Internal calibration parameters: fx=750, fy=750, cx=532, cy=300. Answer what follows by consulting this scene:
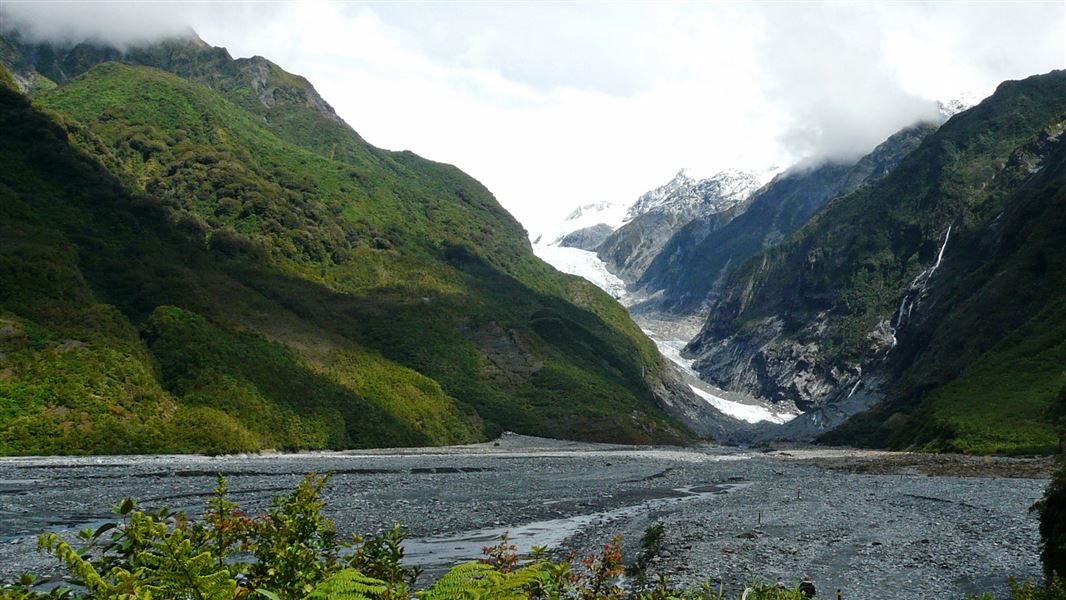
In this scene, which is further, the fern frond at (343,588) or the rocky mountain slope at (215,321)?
the rocky mountain slope at (215,321)

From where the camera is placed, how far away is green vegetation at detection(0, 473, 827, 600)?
15.5ft

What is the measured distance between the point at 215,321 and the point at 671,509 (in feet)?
265

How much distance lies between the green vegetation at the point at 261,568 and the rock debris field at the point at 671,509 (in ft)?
43.2

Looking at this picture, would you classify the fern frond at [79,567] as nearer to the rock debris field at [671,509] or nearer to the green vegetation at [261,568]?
the green vegetation at [261,568]

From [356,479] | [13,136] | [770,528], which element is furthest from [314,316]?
[770,528]

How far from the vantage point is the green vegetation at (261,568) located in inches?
187

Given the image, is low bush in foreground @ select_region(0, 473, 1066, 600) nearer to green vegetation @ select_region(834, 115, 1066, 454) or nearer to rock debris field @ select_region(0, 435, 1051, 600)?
rock debris field @ select_region(0, 435, 1051, 600)

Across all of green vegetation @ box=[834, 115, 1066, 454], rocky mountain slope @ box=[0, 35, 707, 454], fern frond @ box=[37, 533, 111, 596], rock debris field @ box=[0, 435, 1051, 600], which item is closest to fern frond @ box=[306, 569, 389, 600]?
fern frond @ box=[37, 533, 111, 596]

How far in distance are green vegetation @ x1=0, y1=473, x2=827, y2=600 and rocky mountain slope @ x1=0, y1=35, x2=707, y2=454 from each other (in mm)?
74299

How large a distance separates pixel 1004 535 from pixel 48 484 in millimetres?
55886

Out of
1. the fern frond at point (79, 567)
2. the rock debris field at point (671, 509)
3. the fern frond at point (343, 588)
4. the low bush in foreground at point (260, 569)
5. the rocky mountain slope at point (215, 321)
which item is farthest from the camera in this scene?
the rocky mountain slope at point (215, 321)

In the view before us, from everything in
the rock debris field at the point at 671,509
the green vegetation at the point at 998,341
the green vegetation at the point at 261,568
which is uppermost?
the green vegetation at the point at 998,341

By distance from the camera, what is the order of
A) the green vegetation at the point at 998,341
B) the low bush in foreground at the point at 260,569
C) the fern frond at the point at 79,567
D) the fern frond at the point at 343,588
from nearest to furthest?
the fern frond at the point at 79,567, the low bush in foreground at the point at 260,569, the fern frond at the point at 343,588, the green vegetation at the point at 998,341

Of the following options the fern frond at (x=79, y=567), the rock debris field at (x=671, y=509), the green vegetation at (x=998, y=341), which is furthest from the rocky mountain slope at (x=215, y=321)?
the fern frond at (x=79, y=567)
